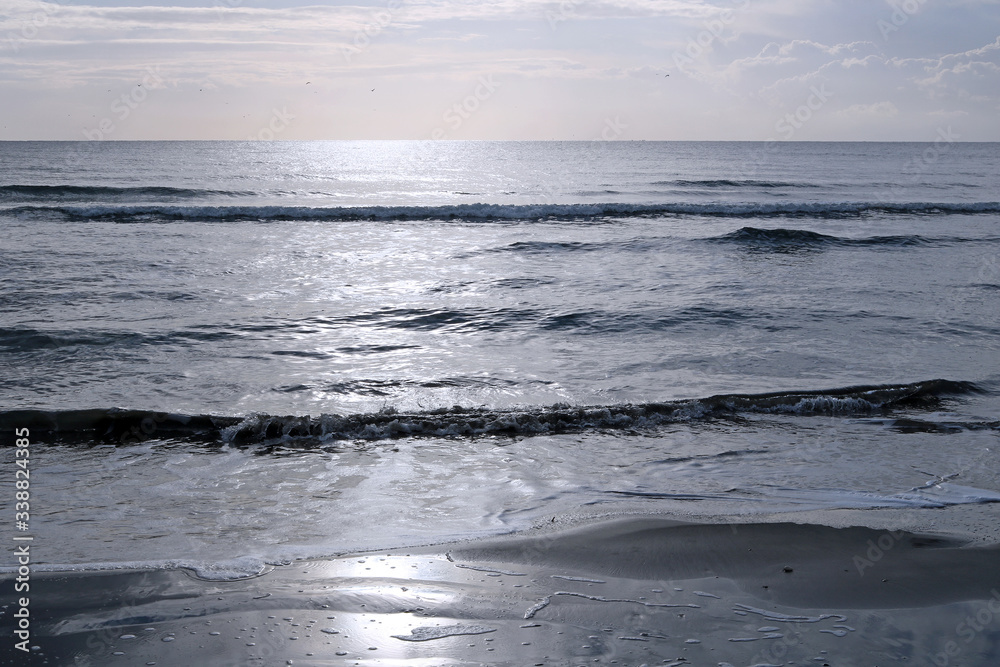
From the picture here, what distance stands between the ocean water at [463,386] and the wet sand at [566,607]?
1.32 feet

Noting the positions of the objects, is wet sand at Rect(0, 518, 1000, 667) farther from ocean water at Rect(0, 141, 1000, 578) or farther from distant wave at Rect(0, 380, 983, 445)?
distant wave at Rect(0, 380, 983, 445)

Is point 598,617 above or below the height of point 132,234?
below

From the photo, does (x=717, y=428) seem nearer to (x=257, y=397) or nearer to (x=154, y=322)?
(x=257, y=397)

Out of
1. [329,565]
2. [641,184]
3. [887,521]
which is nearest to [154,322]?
[329,565]

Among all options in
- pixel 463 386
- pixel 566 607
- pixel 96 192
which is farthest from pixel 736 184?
pixel 566 607

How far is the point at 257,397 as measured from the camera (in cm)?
769

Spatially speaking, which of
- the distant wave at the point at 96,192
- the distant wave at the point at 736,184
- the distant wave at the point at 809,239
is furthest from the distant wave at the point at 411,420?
the distant wave at the point at 736,184

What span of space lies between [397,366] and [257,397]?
6.12ft

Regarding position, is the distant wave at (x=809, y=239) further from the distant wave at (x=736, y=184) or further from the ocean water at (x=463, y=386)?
the distant wave at (x=736, y=184)

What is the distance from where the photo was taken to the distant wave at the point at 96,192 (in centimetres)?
3077

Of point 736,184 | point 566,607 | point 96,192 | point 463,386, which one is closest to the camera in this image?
point 566,607

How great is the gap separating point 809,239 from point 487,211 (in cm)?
1198

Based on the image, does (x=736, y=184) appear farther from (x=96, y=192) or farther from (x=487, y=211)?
(x=96, y=192)

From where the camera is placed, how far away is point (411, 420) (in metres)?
7.01
